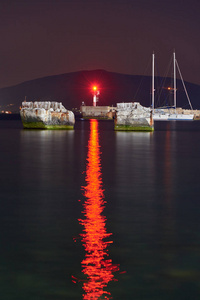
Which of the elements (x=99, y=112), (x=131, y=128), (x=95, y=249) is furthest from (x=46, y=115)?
(x=99, y=112)

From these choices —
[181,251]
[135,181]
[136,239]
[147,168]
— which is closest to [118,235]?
[136,239]

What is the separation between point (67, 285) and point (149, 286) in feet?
3.31

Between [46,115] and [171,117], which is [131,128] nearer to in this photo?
[46,115]

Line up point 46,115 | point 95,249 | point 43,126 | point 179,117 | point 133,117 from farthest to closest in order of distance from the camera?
1. point 179,117
2. point 43,126
3. point 46,115
4. point 133,117
5. point 95,249

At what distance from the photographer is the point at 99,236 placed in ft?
32.0

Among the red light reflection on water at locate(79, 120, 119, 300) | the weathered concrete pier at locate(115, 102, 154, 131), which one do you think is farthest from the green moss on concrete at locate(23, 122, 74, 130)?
the red light reflection on water at locate(79, 120, 119, 300)

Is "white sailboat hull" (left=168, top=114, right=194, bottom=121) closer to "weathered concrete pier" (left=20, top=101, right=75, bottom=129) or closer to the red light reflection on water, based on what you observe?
"weathered concrete pier" (left=20, top=101, right=75, bottom=129)

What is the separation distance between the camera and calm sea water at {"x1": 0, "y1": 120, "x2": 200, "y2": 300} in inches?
280

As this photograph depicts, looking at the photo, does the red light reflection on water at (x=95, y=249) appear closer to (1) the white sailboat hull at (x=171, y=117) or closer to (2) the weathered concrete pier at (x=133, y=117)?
(2) the weathered concrete pier at (x=133, y=117)

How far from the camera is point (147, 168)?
73.1 feet

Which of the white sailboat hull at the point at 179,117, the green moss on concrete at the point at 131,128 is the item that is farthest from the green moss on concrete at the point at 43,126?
the white sailboat hull at the point at 179,117

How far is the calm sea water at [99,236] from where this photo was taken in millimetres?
7117

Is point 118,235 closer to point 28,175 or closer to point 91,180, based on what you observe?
point 91,180

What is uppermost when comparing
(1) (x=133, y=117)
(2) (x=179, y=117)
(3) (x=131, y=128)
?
(1) (x=133, y=117)
